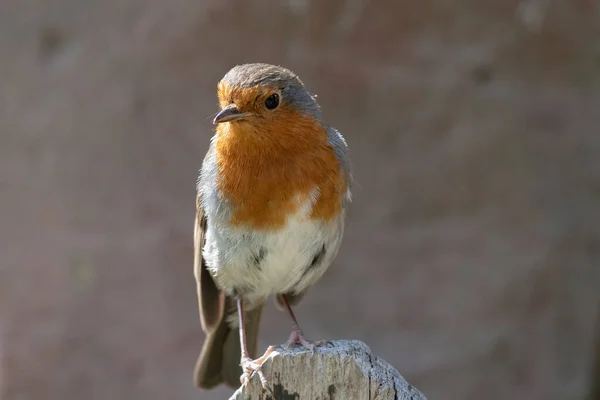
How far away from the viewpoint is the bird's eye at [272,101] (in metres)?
2.87

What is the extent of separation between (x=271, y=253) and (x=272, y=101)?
1.75 feet

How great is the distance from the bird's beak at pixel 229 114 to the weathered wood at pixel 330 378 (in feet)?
3.05

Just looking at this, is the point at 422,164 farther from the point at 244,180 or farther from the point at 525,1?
the point at 244,180

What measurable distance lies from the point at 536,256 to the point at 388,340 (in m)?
1.06

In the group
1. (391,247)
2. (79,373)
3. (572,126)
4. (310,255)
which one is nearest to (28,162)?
(79,373)

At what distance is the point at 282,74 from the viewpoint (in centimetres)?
293

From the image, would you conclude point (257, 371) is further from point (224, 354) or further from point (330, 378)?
point (224, 354)

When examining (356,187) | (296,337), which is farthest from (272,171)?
(356,187)

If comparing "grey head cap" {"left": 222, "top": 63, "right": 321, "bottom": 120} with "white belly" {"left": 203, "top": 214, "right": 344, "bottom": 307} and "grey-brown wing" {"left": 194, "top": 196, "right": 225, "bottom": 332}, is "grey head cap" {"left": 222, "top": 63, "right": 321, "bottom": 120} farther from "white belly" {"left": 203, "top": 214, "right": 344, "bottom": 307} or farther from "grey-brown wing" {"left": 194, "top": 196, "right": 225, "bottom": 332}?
"grey-brown wing" {"left": 194, "top": 196, "right": 225, "bottom": 332}

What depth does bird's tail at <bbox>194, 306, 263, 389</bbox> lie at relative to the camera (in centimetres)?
338

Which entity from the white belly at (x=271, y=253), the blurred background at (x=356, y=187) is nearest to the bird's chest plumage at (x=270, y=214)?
the white belly at (x=271, y=253)

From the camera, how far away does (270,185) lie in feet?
9.38

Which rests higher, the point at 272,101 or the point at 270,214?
the point at 272,101

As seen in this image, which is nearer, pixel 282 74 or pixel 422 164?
pixel 282 74
